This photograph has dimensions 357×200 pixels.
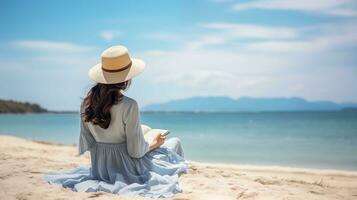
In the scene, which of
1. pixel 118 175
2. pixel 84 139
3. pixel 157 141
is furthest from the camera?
pixel 157 141

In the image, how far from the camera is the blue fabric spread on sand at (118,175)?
4.21m

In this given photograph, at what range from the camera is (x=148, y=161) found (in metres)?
4.55

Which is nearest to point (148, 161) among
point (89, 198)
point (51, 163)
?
point (89, 198)

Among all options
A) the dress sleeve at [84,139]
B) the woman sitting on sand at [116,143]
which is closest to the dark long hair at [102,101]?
the woman sitting on sand at [116,143]

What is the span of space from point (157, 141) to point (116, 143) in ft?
1.71

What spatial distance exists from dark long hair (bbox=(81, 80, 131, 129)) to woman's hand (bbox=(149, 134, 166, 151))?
0.68m

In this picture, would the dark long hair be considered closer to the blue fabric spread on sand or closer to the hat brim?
the hat brim

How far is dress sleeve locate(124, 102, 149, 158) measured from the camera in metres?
4.09

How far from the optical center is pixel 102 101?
4.09m

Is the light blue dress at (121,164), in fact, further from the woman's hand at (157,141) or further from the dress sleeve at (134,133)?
the woman's hand at (157,141)

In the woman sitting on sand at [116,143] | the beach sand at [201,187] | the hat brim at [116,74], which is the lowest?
the beach sand at [201,187]

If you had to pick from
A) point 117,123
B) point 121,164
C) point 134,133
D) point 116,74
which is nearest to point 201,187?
point 121,164

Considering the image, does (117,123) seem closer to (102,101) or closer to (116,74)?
(102,101)

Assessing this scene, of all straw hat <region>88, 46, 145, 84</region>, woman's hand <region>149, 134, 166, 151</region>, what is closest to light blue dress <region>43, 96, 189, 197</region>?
woman's hand <region>149, 134, 166, 151</region>
